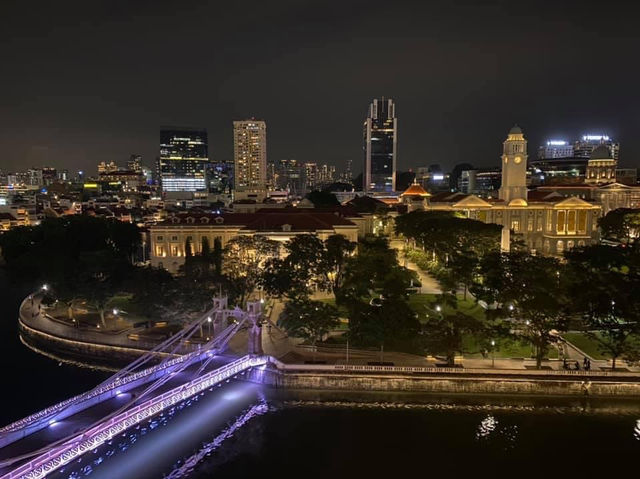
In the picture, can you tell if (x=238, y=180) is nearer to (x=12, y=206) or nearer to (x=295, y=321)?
(x=12, y=206)

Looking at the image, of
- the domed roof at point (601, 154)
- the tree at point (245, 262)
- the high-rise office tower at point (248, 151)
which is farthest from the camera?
the high-rise office tower at point (248, 151)

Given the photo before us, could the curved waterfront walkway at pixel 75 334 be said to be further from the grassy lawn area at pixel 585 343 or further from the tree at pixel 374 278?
the grassy lawn area at pixel 585 343

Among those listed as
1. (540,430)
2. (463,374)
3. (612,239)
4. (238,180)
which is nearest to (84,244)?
(463,374)

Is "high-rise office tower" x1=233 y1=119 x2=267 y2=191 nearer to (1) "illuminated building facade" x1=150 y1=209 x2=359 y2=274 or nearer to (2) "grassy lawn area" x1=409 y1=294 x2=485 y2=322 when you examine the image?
(1) "illuminated building facade" x1=150 y1=209 x2=359 y2=274

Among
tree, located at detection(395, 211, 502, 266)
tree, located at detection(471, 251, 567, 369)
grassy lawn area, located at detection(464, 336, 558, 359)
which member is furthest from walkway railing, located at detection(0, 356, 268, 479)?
tree, located at detection(395, 211, 502, 266)

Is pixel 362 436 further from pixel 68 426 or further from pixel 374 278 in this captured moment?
pixel 374 278

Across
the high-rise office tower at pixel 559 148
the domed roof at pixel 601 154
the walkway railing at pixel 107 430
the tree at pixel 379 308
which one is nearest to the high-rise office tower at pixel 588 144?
the high-rise office tower at pixel 559 148
